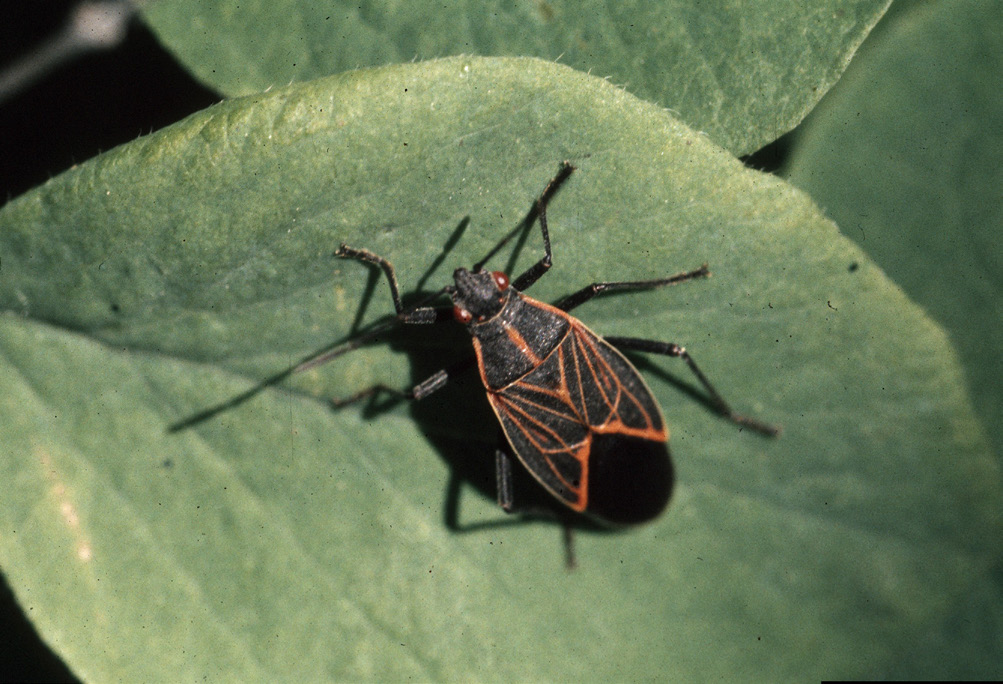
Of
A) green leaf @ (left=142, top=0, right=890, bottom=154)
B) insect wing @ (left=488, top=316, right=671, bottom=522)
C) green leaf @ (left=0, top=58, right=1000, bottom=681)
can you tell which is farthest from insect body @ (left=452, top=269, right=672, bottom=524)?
green leaf @ (left=142, top=0, right=890, bottom=154)

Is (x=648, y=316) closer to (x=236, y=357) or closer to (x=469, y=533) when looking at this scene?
(x=469, y=533)

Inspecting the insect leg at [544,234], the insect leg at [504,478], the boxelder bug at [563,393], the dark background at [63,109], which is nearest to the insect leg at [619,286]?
the boxelder bug at [563,393]

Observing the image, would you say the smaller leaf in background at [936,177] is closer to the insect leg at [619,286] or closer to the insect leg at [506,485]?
the insect leg at [619,286]

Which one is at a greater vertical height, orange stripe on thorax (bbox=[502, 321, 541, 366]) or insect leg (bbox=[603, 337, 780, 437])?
orange stripe on thorax (bbox=[502, 321, 541, 366])

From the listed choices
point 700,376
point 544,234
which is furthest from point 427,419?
point 700,376

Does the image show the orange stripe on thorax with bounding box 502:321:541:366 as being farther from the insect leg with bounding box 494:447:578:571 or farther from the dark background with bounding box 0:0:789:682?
the dark background with bounding box 0:0:789:682

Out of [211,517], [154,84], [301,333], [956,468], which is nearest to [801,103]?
[956,468]
